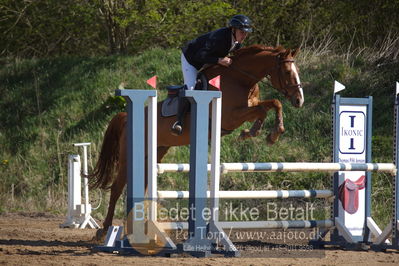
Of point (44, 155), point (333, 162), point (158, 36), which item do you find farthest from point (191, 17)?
point (333, 162)

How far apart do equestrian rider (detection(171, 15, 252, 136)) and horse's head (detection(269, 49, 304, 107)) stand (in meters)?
0.40

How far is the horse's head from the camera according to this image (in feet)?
19.5

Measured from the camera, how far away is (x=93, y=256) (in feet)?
15.9

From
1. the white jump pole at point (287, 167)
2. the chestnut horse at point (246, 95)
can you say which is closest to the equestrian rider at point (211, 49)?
the chestnut horse at point (246, 95)

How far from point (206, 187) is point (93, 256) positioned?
2.99 ft

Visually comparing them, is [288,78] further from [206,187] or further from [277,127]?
[206,187]

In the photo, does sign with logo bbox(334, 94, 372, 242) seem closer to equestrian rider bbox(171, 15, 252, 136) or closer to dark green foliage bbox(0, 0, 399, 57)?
equestrian rider bbox(171, 15, 252, 136)

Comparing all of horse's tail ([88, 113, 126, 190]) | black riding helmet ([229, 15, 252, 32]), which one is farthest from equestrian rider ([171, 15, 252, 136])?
horse's tail ([88, 113, 126, 190])

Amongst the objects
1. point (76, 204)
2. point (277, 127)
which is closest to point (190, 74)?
point (277, 127)

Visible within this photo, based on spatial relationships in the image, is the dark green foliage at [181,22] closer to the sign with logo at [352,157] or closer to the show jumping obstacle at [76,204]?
the show jumping obstacle at [76,204]

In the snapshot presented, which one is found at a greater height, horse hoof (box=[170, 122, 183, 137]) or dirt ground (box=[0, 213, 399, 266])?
horse hoof (box=[170, 122, 183, 137])

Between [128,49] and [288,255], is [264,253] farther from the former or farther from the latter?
[128,49]

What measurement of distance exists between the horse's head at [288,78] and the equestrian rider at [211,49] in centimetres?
40

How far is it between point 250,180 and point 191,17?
419cm
